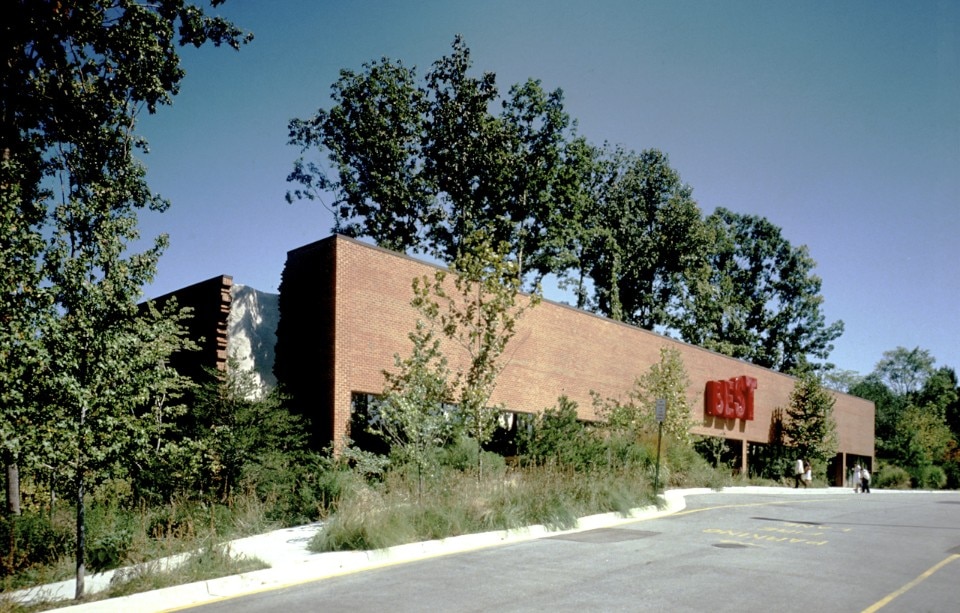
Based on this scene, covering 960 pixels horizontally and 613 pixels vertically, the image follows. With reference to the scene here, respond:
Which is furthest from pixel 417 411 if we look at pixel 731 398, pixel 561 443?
pixel 731 398

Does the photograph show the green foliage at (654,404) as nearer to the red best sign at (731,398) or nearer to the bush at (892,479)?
the red best sign at (731,398)

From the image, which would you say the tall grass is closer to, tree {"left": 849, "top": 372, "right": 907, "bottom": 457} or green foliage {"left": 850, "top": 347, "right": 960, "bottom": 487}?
green foliage {"left": 850, "top": 347, "right": 960, "bottom": 487}

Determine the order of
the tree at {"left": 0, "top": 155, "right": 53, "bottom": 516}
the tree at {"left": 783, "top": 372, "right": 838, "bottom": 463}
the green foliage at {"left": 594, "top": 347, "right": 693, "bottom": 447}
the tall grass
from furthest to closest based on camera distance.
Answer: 1. the tree at {"left": 783, "top": 372, "right": 838, "bottom": 463}
2. the green foliage at {"left": 594, "top": 347, "right": 693, "bottom": 447}
3. the tall grass
4. the tree at {"left": 0, "top": 155, "right": 53, "bottom": 516}

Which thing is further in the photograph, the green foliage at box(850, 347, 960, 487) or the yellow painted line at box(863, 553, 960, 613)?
the green foliage at box(850, 347, 960, 487)

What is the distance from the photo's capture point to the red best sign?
3831 cm

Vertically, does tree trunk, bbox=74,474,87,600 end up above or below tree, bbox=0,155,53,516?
below

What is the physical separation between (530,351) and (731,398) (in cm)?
1868

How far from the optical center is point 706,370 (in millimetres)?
38562

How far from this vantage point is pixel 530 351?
25.8m

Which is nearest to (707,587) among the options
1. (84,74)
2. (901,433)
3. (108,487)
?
(108,487)

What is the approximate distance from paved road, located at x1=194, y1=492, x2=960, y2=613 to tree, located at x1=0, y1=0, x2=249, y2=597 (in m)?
2.83

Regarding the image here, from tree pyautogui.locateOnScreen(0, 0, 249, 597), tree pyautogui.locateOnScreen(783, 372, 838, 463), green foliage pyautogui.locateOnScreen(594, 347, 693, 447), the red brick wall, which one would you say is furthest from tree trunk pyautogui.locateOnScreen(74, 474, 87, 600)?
Answer: tree pyautogui.locateOnScreen(783, 372, 838, 463)

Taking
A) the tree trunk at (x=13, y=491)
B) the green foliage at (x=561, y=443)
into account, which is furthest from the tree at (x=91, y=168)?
the green foliage at (x=561, y=443)

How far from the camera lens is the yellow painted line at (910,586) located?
28.3 feet
